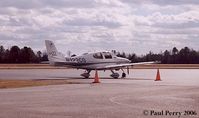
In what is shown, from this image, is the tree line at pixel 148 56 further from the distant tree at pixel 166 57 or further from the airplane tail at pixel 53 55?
the airplane tail at pixel 53 55

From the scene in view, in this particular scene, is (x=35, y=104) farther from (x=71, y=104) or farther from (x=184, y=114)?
(x=184, y=114)

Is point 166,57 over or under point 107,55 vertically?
over

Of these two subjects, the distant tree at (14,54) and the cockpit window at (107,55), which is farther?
the distant tree at (14,54)

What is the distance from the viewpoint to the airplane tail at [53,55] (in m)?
42.9

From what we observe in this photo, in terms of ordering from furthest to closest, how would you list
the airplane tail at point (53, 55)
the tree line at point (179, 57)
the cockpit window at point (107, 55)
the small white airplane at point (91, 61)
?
1. the tree line at point (179, 57)
2. the cockpit window at point (107, 55)
3. the airplane tail at point (53, 55)
4. the small white airplane at point (91, 61)

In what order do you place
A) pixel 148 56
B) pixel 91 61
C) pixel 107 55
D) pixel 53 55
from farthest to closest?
pixel 148 56
pixel 107 55
pixel 53 55
pixel 91 61

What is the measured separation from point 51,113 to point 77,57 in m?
29.1

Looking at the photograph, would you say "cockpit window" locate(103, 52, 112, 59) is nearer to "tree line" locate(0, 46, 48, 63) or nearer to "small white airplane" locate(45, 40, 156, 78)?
"small white airplane" locate(45, 40, 156, 78)

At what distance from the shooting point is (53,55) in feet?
144

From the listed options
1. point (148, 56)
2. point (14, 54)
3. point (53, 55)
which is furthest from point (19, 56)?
point (53, 55)

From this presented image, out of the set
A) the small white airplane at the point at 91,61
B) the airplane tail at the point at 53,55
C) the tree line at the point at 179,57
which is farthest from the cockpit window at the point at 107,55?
→ the tree line at the point at 179,57

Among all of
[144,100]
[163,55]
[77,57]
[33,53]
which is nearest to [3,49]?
[33,53]

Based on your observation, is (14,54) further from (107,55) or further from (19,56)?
(107,55)

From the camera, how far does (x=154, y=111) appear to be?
14484mm
